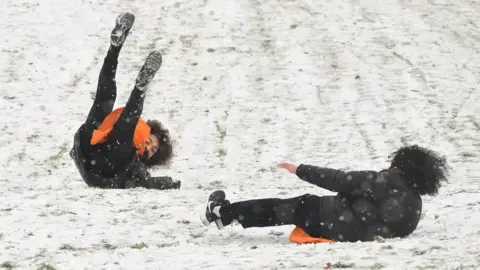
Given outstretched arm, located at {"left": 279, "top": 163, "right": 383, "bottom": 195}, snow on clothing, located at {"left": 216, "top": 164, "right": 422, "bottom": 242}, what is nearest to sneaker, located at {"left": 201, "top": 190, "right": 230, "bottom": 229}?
snow on clothing, located at {"left": 216, "top": 164, "right": 422, "bottom": 242}

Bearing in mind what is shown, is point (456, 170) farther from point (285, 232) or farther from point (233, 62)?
point (233, 62)

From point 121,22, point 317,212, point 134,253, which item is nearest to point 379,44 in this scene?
point 121,22

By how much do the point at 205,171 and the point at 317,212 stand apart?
176 inches

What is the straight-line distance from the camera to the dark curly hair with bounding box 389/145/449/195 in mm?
5473

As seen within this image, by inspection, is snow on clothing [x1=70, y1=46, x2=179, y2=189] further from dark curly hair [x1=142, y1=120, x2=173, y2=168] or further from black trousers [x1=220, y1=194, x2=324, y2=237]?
black trousers [x1=220, y1=194, x2=324, y2=237]

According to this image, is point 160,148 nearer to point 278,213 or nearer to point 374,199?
point 278,213

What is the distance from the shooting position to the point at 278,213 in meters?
5.75

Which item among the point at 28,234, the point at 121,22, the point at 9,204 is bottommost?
the point at 9,204

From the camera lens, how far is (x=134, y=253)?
499 centimetres

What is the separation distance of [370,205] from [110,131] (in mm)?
2776

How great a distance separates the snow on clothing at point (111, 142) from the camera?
7.02m

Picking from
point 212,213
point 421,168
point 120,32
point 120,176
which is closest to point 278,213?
point 212,213

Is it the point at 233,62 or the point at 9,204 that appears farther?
the point at 233,62

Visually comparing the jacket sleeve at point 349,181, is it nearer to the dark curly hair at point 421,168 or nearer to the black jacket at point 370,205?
the black jacket at point 370,205
